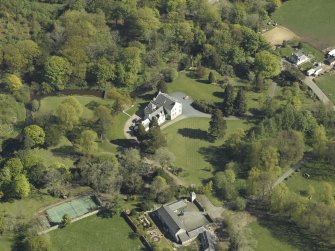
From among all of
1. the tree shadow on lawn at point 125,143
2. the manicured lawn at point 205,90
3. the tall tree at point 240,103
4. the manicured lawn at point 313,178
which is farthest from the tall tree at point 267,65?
the tree shadow on lawn at point 125,143

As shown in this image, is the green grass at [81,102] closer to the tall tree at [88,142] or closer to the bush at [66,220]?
the tall tree at [88,142]

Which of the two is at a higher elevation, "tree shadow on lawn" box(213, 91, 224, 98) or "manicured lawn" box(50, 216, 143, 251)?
"tree shadow on lawn" box(213, 91, 224, 98)

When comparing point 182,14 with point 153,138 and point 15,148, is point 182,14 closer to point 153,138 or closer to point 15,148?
point 153,138

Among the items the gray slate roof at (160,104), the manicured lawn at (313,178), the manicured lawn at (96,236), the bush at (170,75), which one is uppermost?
the bush at (170,75)

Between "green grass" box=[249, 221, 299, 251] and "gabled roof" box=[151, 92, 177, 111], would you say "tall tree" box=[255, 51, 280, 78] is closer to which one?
"gabled roof" box=[151, 92, 177, 111]

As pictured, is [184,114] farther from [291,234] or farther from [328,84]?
[291,234]

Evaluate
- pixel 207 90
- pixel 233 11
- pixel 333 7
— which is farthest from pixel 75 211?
pixel 333 7

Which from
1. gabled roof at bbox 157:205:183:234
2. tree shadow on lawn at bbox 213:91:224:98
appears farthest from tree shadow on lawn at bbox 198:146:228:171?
tree shadow on lawn at bbox 213:91:224:98
